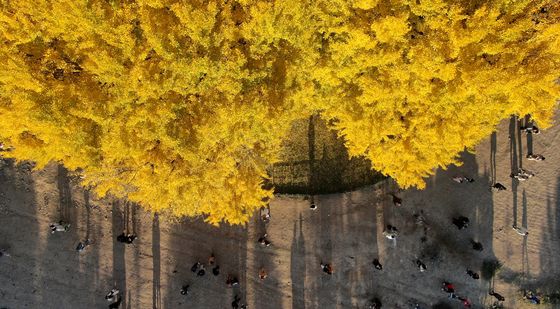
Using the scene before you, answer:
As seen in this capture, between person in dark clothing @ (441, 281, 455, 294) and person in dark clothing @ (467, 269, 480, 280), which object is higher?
person in dark clothing @ (467, 269, 480, 280)

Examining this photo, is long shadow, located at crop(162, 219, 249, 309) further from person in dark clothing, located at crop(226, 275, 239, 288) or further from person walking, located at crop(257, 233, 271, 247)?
person walking, located at crop(257, 233, 271, 247)

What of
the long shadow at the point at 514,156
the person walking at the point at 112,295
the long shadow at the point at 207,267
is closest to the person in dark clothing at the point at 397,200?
the long shadow at the point at 514,156

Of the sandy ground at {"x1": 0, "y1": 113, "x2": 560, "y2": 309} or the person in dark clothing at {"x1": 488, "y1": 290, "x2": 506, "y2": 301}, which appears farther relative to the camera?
the sandy ground at {"x1": 0, "y1": 113, "x2": 560, "y2": 309}

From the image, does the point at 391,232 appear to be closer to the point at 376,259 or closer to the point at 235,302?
the point at 376,259

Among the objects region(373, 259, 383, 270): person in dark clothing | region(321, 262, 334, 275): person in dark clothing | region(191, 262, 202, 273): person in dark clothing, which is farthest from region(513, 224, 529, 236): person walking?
region(191, 262, 202, 273): person in dark clothing

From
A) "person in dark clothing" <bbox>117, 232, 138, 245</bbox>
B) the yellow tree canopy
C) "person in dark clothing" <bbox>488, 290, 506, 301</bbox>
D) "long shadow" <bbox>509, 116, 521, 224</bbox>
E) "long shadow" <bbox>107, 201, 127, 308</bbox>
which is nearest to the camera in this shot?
the yellow tree canopy

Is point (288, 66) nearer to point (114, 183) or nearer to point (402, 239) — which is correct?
point (114, 183)

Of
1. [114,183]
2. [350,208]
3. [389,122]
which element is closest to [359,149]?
[389,122]
